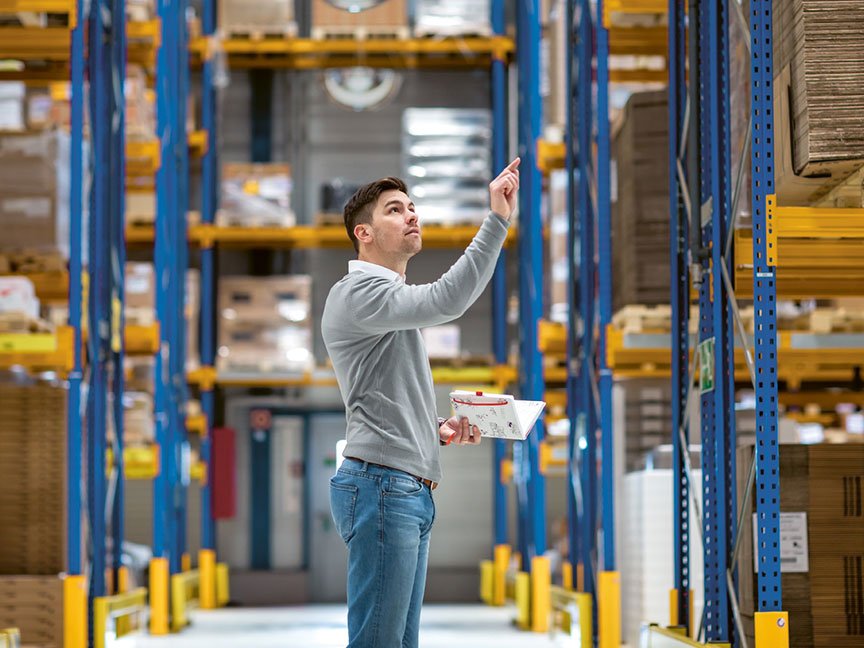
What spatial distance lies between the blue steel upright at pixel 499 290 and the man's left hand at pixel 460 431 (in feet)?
31.2

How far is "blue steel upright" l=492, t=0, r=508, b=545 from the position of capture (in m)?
13.3

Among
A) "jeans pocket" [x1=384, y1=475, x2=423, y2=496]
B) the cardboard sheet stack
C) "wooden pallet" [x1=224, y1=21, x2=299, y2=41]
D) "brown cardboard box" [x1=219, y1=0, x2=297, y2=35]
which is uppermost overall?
"brown cardboard box" [x1=219, y1=0, x2=297, y2=35]

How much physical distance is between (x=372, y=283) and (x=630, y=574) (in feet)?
16.6

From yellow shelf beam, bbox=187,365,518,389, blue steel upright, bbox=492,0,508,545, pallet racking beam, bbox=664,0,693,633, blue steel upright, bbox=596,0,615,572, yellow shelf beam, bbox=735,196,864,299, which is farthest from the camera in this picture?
blue steel upright, bbox=492,0,508,545

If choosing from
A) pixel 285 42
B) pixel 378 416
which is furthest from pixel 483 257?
pixel 285 42

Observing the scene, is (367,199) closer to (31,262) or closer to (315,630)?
(31,262)

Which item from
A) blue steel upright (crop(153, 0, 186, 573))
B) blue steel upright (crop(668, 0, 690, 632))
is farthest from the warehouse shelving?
blue steel upright (crop(668, 0, 690, 632))

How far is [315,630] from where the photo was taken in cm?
1051

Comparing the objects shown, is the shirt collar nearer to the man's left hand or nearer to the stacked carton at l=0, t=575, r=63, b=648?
the man's left hand

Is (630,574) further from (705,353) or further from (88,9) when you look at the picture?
(88,9)

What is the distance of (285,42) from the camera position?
13.7 meters

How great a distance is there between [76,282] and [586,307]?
10.1 feet

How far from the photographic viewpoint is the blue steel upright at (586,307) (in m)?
8.19

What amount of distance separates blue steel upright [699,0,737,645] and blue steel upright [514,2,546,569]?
17.7 feet
